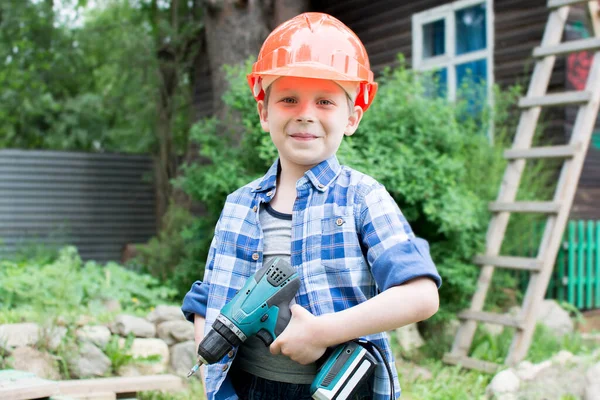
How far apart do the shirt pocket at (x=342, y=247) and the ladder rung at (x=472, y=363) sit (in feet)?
10.9

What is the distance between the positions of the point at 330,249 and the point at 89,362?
10.7 ft

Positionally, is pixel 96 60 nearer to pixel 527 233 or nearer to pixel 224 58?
pixel 224 58

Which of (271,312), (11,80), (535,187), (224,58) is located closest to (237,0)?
(224,58)

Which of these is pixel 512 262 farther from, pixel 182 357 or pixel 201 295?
pixel 201 295

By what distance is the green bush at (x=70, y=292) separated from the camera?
514 centimetres

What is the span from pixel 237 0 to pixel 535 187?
3524 mm

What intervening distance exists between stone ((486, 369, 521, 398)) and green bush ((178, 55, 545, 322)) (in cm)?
101

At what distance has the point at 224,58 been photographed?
7.41m

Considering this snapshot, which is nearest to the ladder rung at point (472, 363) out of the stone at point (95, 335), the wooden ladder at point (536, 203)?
the wooden ladder at point (536, 203)

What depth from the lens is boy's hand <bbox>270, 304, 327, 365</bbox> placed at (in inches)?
61.8

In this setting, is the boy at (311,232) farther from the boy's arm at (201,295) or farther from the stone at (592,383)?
the stone at (592,383)

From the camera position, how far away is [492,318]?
5.00 meters

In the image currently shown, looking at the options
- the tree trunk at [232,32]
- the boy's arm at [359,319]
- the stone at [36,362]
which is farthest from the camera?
the tree trunk at [232,32]

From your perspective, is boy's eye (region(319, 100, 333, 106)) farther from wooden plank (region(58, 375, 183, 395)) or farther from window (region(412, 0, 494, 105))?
window (region(412, 0, 494, 105))
